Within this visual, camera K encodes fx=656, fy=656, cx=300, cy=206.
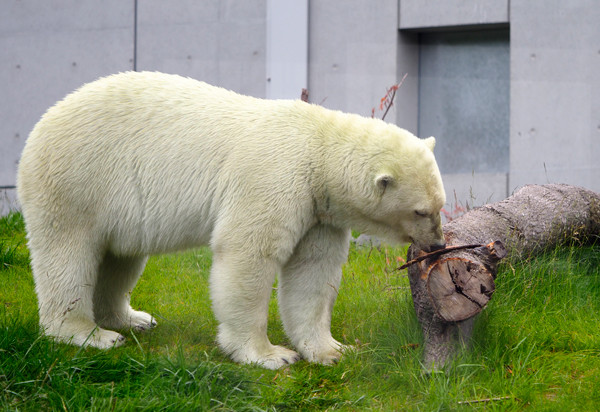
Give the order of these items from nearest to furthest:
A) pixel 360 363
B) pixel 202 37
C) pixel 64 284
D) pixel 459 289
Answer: pixel 459 289 < pixel 360 363 < pixel 64 284 < pixel 202 37

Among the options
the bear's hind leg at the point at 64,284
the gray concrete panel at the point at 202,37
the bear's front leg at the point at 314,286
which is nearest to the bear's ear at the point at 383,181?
Result: the bear's front leg at the point at 314,286

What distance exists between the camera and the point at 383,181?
11.5ft

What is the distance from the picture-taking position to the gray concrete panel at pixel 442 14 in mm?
6508

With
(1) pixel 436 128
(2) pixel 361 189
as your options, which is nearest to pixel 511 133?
(1) pixel 436 128

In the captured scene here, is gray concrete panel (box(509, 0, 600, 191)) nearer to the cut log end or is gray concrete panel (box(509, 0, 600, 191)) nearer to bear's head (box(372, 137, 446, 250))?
bear's head (box(372, 137, 446, 250))

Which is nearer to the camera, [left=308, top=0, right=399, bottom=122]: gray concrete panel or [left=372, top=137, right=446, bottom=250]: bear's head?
[left=372, top=137, right=446, bottom=250]: bear's head

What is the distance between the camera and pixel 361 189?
3.58 meters

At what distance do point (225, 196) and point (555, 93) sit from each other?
3.80 metres

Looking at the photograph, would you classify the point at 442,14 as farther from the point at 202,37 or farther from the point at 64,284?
the point at 64,284

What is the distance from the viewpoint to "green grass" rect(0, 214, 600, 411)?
2.92 metres

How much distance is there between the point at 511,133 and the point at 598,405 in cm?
401

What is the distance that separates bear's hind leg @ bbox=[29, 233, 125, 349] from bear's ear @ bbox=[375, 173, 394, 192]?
171 centimetres

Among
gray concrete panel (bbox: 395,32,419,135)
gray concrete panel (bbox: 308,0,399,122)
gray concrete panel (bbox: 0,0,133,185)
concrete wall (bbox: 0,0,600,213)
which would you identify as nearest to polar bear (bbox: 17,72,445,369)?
gray concrete panel (bbox: 0,0,133,185)

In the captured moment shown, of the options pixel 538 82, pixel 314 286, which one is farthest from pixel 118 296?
pixel 538 82
